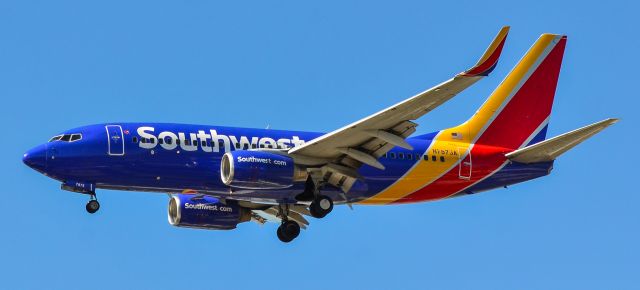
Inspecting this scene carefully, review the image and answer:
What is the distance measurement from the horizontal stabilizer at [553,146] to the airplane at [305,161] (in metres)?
0.05

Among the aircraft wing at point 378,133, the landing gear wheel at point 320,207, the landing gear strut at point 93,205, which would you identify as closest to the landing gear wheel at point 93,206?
the landing gear strut at point 93,205

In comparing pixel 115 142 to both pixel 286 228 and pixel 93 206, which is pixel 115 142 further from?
pixel 286 228

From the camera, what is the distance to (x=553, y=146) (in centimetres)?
4997

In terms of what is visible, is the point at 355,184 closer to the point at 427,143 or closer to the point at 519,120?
the point at 427,143

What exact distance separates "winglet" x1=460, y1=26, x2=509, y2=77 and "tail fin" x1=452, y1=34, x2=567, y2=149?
11909 millimetres

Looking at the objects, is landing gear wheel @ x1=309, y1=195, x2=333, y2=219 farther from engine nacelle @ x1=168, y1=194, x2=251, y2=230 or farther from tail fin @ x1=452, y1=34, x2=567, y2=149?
tail fin @ x1=452, y1=34, x2=567, y2=149

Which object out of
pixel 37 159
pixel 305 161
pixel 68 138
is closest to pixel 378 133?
A: pixel 305 161

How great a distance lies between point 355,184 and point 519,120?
29.5ft

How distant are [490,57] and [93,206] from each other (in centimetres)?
1631

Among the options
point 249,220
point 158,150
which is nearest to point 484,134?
point 249,220

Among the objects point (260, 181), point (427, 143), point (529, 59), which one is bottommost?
point (260, 181)

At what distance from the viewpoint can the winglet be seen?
40562 millimetres

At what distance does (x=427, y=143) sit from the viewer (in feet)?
169

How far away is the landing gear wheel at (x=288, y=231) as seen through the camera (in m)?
51.8
